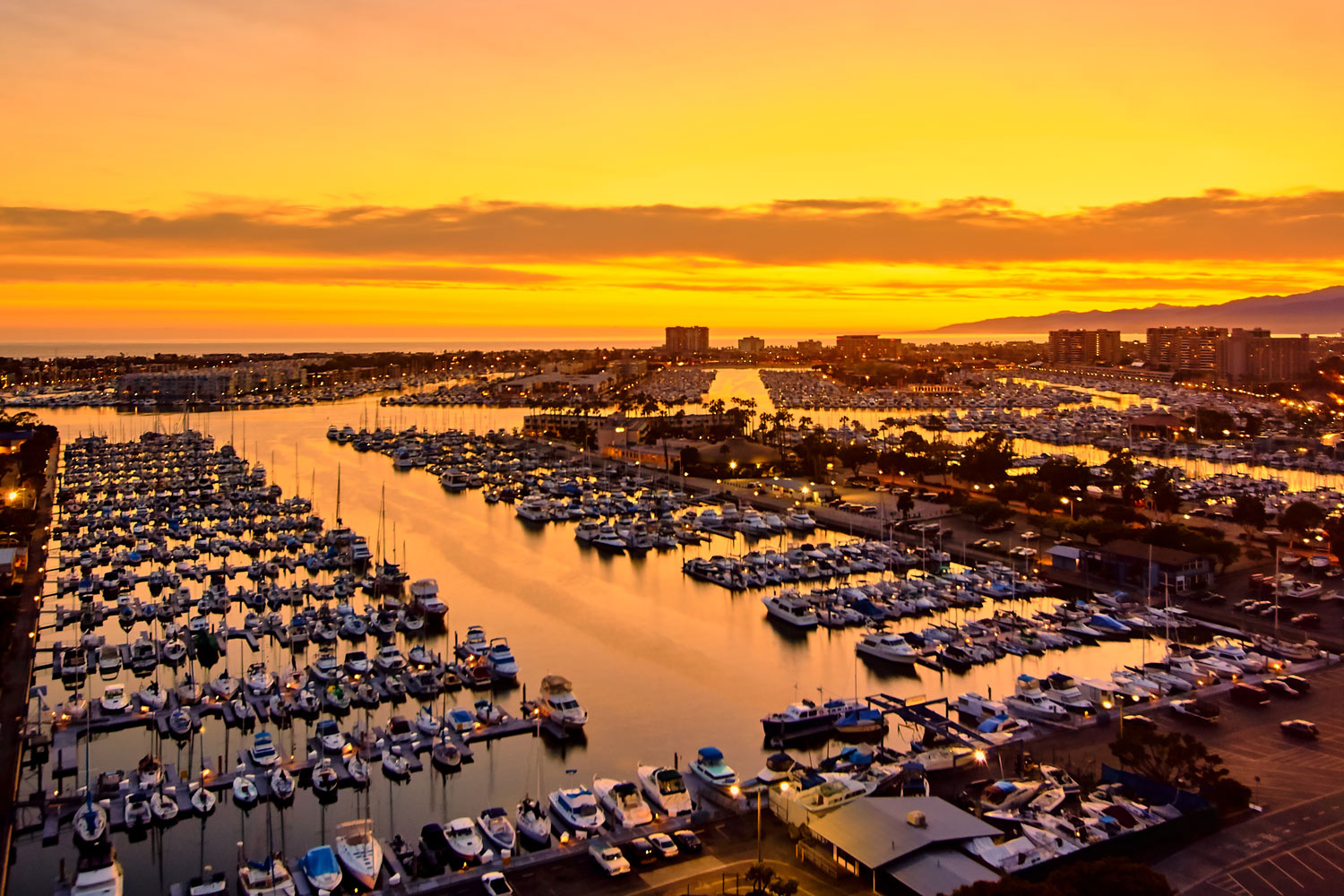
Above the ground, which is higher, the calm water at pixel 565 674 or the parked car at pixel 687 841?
the parked car at pixel 687 841

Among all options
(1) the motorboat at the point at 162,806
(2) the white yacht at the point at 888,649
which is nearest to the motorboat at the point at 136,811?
(1) the motorboat at the point at 162,806

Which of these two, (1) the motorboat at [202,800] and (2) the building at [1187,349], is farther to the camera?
(2) the building at [1187,349]

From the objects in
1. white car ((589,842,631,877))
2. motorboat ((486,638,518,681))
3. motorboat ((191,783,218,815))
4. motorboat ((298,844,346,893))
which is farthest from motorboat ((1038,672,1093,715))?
motorboat ((191,783,218,815))

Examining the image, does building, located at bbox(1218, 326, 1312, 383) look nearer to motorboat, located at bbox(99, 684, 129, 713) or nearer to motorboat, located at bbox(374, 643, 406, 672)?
motorboat, located at bbox(374, 643, 406, 672)

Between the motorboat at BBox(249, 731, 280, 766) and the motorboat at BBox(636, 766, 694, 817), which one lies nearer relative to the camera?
the motorboat at BBox(636, 766, 694, 817)

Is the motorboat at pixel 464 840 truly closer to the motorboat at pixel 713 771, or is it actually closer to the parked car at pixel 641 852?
the parked car at pixel 641 852

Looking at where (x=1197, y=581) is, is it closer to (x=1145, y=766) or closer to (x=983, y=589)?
(x=983, y=589)

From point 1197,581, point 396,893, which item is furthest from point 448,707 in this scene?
point 1197,581
